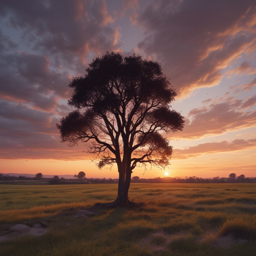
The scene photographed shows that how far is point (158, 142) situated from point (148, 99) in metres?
5.56

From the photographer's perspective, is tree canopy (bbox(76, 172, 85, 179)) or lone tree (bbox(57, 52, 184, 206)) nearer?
lone tree (bbox(57, 52, 184, 206))

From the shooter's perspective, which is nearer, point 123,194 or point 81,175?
point 123,194

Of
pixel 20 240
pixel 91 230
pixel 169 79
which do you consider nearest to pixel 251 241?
pixel 91 230

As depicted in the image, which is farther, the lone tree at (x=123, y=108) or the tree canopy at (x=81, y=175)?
the tree canopy at (x=81, y=175)

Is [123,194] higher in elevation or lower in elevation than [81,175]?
lower

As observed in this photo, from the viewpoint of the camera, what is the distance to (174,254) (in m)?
7.20

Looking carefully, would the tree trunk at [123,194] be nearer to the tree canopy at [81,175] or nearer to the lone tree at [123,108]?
the lone tree at [123,108]

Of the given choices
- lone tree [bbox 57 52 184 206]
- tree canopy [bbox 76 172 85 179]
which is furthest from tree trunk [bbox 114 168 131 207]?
tree canopy [bbox 76 172 85 179]

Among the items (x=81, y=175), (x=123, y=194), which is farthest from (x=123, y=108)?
(x=81, y=175)

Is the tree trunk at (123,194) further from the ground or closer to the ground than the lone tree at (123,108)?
closer to the ground

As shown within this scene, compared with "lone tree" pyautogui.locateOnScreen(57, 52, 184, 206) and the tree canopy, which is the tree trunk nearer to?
"lone tree" pyautogui.locateOnScreen(57, 52, 184, 206)

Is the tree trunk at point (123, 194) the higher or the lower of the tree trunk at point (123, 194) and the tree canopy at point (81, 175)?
the lower

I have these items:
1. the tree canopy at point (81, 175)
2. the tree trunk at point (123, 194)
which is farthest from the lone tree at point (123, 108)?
the tree canopy at point (81, 175)

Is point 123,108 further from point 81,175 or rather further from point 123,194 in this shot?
point 81,175
